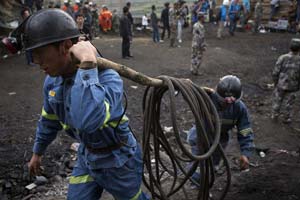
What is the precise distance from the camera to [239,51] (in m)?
15.9

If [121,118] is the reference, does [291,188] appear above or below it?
below

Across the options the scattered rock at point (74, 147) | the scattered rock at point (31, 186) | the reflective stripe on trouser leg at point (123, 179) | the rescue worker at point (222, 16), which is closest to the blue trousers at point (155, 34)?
the rescue worker at point (222, 16)

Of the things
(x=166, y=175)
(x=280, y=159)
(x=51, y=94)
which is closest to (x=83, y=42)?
(x=51, y=94)

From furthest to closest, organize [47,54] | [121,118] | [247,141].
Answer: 1. [247,141]
2. [121,118]
3. [47,54]

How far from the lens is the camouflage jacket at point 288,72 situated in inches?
288

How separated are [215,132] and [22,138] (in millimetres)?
4495

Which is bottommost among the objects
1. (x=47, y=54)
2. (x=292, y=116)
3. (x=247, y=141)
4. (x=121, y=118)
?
(x=292, y=116)

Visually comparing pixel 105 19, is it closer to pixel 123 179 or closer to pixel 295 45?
pixel 295 45

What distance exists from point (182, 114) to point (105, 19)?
13.5 meters

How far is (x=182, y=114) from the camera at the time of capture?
8.09 meters

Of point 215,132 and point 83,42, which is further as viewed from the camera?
point 215,132

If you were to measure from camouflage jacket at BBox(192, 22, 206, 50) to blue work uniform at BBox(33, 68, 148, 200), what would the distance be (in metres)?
8.38

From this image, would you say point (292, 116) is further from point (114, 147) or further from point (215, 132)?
point (114, 147)

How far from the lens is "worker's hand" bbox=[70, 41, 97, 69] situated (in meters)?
2.37
